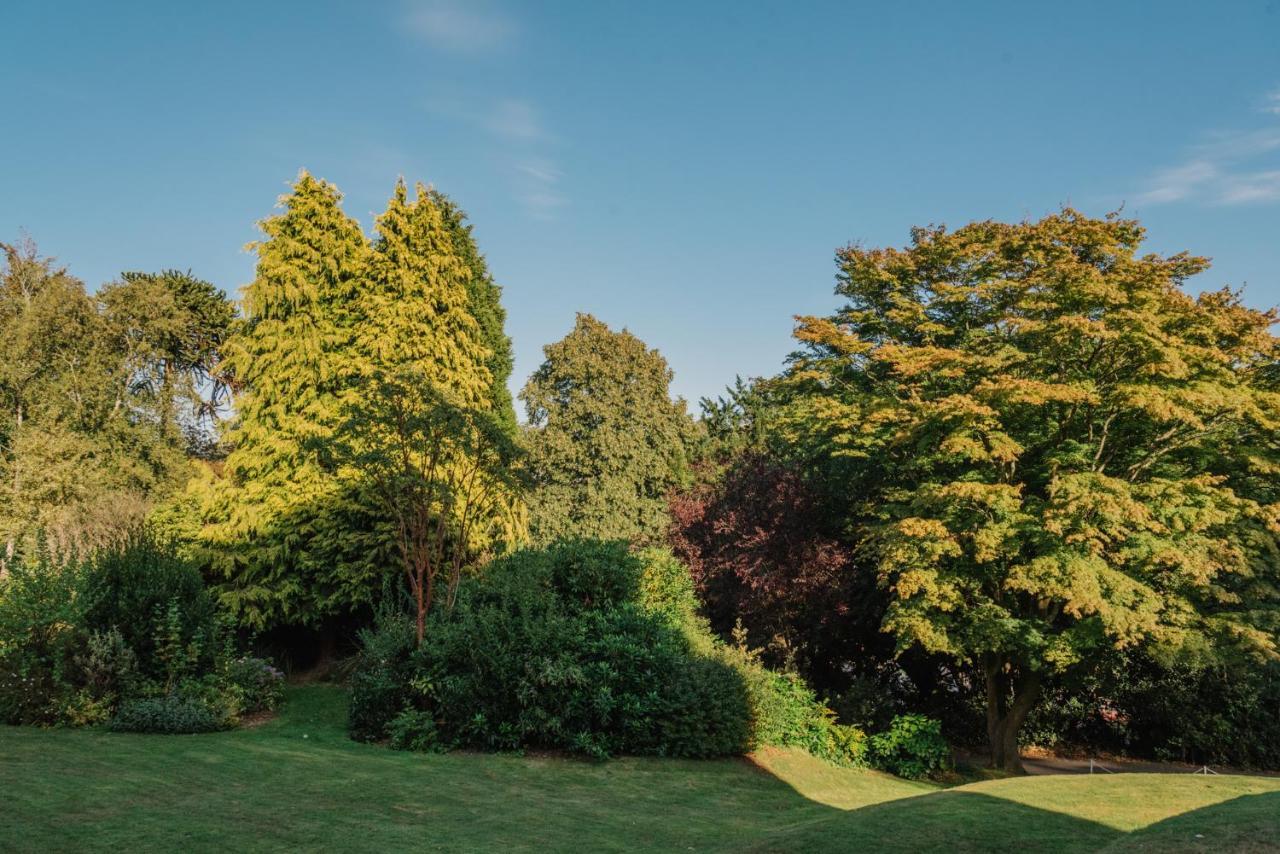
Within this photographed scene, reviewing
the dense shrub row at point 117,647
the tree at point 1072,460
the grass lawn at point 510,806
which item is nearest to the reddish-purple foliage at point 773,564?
the tree at point 1072,460

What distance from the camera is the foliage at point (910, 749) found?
1553 cm

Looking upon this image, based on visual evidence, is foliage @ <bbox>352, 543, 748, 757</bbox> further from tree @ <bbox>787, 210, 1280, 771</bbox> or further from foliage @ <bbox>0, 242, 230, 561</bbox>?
foliage @ <bbox>0, 242, 230, 561</bbox>

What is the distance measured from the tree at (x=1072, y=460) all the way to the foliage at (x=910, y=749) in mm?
1859

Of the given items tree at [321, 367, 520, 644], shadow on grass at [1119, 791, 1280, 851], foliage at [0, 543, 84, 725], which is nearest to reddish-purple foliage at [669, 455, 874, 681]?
tree at [321, 367, 520, 644]

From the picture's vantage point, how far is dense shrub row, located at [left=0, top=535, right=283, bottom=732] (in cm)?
1125

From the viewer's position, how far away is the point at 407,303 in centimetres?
2097

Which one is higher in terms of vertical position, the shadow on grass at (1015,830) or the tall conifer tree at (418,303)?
the tall conifer tree at (418,303)

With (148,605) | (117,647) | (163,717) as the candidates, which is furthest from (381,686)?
(148,605)

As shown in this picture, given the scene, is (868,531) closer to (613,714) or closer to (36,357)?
(613,714)

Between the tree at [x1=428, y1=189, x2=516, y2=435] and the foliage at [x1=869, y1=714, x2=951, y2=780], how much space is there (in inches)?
520

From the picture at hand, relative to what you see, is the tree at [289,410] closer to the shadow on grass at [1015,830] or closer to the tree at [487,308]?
the tree at [487,308]

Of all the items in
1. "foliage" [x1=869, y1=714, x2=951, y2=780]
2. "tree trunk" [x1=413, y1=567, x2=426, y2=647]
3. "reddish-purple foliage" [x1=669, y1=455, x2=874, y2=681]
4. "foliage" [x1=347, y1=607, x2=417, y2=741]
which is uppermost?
"reddish-purple foliage" [x1=669, y1=455, x2=874, y2=681]

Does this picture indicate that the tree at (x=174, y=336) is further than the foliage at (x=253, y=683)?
Yes

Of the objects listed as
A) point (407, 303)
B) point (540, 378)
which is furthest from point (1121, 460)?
point (540, 378)
